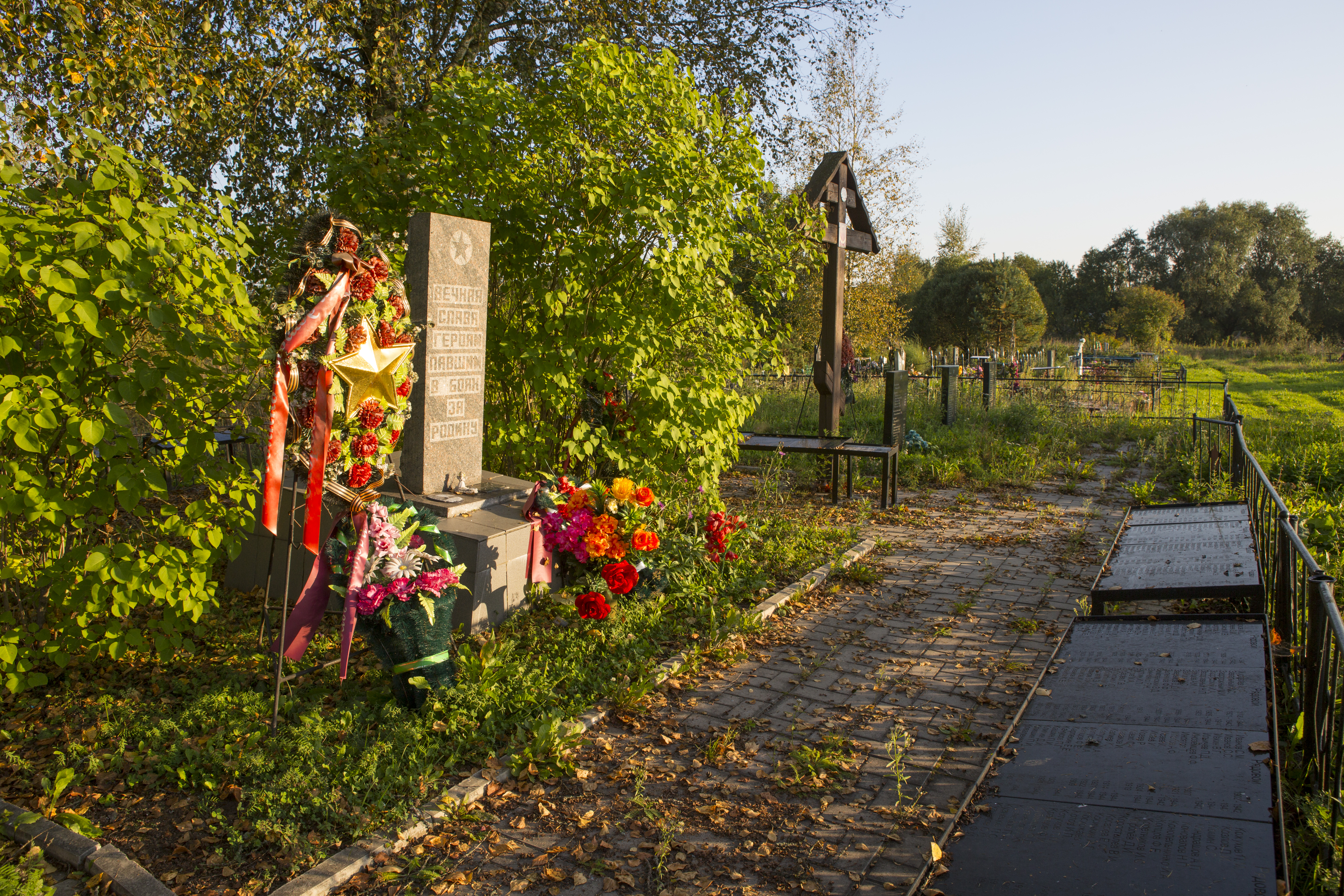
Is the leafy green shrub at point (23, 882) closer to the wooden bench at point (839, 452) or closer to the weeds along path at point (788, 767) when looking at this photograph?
the weeds along path at point (788, 767)

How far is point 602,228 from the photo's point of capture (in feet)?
18.3

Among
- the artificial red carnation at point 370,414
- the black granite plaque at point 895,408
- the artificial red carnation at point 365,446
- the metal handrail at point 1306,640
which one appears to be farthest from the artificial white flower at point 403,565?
the black granite plaque at point 895,408

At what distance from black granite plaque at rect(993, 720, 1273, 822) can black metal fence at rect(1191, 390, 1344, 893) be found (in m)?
0.27

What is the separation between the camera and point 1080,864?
209 cm

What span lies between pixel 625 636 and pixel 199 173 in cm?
763

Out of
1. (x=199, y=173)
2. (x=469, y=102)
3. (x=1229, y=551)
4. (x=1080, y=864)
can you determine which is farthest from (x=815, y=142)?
(x=1080, y=864)

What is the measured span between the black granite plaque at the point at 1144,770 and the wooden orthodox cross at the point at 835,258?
691 cm

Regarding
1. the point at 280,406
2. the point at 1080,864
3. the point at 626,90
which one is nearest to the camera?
the point at 1080,864

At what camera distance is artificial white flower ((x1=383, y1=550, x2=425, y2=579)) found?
3.62 metres

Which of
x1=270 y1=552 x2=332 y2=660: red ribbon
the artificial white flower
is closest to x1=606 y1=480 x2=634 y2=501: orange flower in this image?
the artificial white flower

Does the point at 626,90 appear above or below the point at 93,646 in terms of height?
above

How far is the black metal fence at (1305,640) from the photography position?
8.59 ft

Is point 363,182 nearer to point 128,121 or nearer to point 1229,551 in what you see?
point 128,121

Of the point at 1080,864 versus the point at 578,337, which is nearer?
the point at 1080,864
